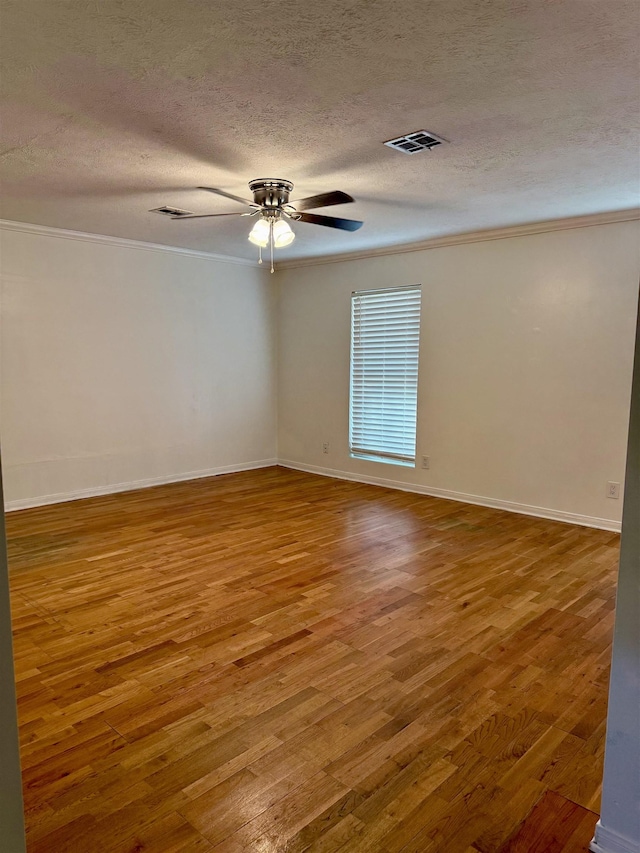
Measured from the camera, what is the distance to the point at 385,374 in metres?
6.09

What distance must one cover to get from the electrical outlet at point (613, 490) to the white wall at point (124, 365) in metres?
4.08

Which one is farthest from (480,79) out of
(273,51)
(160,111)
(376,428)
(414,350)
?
(376,428)

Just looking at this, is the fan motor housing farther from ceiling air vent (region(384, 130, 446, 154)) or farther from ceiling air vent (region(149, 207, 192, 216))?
ceiling air vent (region(149, 207, 192, 216))

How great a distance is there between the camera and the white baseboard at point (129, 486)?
17.0 ft

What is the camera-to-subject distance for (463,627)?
2920 mm

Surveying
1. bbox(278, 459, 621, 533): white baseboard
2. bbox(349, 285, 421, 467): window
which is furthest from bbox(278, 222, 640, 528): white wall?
bbox(349, 285, 421, 467): window

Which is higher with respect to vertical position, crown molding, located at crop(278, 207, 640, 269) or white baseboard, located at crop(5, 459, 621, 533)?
crown molding, located at crop(278, 207, 640, 269)

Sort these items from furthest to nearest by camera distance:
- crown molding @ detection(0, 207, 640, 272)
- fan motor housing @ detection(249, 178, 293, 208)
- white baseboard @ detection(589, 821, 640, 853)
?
crown molding @ detection(0, 207, 640, 272) → fan motor housing @ detection(249, 178, 293, 208) → white baseboard @ detection(589, 821, 640, 853)

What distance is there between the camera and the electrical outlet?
4539 mm

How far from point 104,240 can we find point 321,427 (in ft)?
10.3

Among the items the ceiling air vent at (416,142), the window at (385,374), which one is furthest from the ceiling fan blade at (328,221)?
the window at (385,374)

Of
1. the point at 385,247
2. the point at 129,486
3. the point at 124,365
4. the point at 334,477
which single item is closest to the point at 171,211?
the point at 124,365

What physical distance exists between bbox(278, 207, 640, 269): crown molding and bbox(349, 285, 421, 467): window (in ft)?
1.31

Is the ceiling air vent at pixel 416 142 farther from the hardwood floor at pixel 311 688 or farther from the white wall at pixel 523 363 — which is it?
the hardwood floor at pixel 311 688
